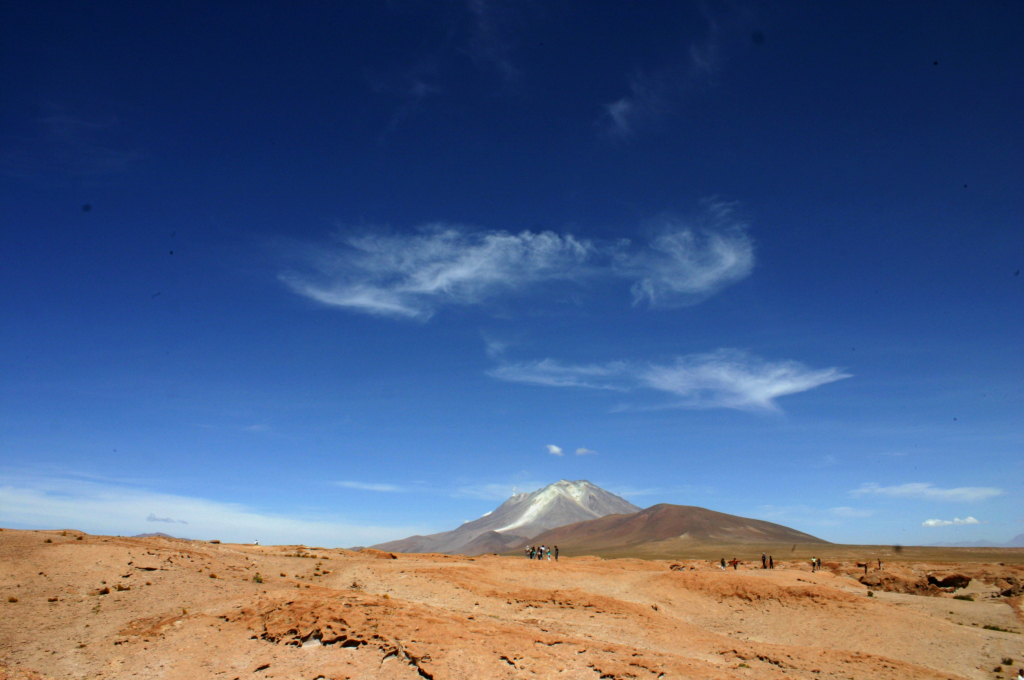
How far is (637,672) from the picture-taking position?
62.0ft

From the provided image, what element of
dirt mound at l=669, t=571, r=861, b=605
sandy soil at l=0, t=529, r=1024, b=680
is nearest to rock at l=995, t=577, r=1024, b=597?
sandy soil at l=0, t=529, r=1024, b=680

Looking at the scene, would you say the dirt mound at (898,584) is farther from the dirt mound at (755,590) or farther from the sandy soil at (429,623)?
the dirt mound at (755,590)

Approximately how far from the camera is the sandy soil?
61.9 feet

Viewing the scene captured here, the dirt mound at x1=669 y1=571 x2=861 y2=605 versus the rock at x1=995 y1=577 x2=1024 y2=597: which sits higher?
the dirt mound at x1=669 y1=571 x2=861 y2=605

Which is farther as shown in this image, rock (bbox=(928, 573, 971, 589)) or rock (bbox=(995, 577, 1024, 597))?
rock (bbox=(928, 573, 971, 589))

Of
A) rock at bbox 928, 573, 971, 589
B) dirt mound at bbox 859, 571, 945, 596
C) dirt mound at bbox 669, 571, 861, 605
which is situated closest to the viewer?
dirt mound at bbox 669, 571, 861, 605

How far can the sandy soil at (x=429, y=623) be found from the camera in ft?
61.9

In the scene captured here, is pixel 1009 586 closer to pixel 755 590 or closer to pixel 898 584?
pixel 898 584

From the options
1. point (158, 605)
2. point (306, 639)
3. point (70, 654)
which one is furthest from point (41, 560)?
point (306, 639)

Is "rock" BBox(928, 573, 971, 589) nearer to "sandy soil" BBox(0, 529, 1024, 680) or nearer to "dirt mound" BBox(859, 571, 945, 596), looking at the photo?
"dirt mound" BBox(859, 571, 945, 596)

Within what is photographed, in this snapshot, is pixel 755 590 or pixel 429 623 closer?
pixel 429 623

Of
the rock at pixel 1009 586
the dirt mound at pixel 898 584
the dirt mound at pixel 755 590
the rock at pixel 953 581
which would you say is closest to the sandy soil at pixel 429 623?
the dirt mound at pixel 755 590

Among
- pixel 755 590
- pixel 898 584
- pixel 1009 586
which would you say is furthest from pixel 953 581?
pixel 755 590

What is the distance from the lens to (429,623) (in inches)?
824
